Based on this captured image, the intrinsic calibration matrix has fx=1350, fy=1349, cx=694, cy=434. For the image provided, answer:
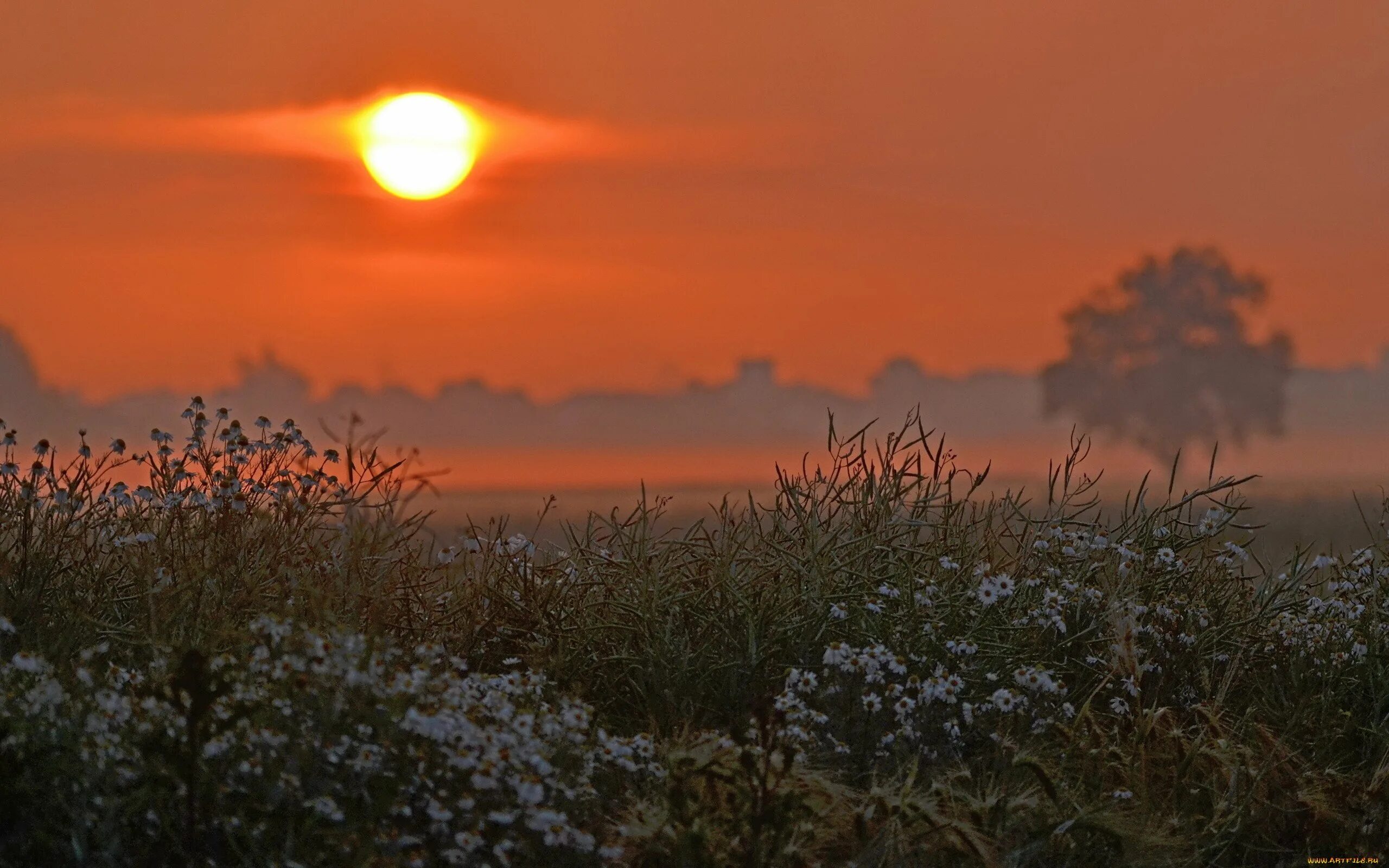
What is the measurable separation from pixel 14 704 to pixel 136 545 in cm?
342

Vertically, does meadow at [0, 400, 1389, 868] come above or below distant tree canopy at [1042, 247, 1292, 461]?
below

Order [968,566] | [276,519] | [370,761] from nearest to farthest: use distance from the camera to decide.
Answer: [370,761], [968,566], [276,519]

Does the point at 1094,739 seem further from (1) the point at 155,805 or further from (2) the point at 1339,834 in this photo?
(1) the point at 155,805

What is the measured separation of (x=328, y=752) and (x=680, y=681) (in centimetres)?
256

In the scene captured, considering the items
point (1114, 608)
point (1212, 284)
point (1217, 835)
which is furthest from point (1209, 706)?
point (1212, 284)

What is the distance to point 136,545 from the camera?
862 cm

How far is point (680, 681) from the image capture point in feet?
23.1

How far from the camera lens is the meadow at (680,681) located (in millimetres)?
4918

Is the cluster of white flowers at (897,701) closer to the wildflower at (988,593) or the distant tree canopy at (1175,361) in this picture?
the wildflower at (988,593)

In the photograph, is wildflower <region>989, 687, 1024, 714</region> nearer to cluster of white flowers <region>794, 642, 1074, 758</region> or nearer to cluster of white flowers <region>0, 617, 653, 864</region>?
cluster of white flowers <region>794, 642, 1074, 758</region>

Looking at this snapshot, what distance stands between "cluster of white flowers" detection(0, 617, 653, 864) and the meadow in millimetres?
20

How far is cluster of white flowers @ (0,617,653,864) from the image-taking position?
4770 millimetres

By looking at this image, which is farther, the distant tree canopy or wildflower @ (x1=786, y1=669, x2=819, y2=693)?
the distant tree canopy

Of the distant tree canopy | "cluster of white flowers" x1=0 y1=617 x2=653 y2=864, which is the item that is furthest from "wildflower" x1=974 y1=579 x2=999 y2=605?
the distant tree canopy
